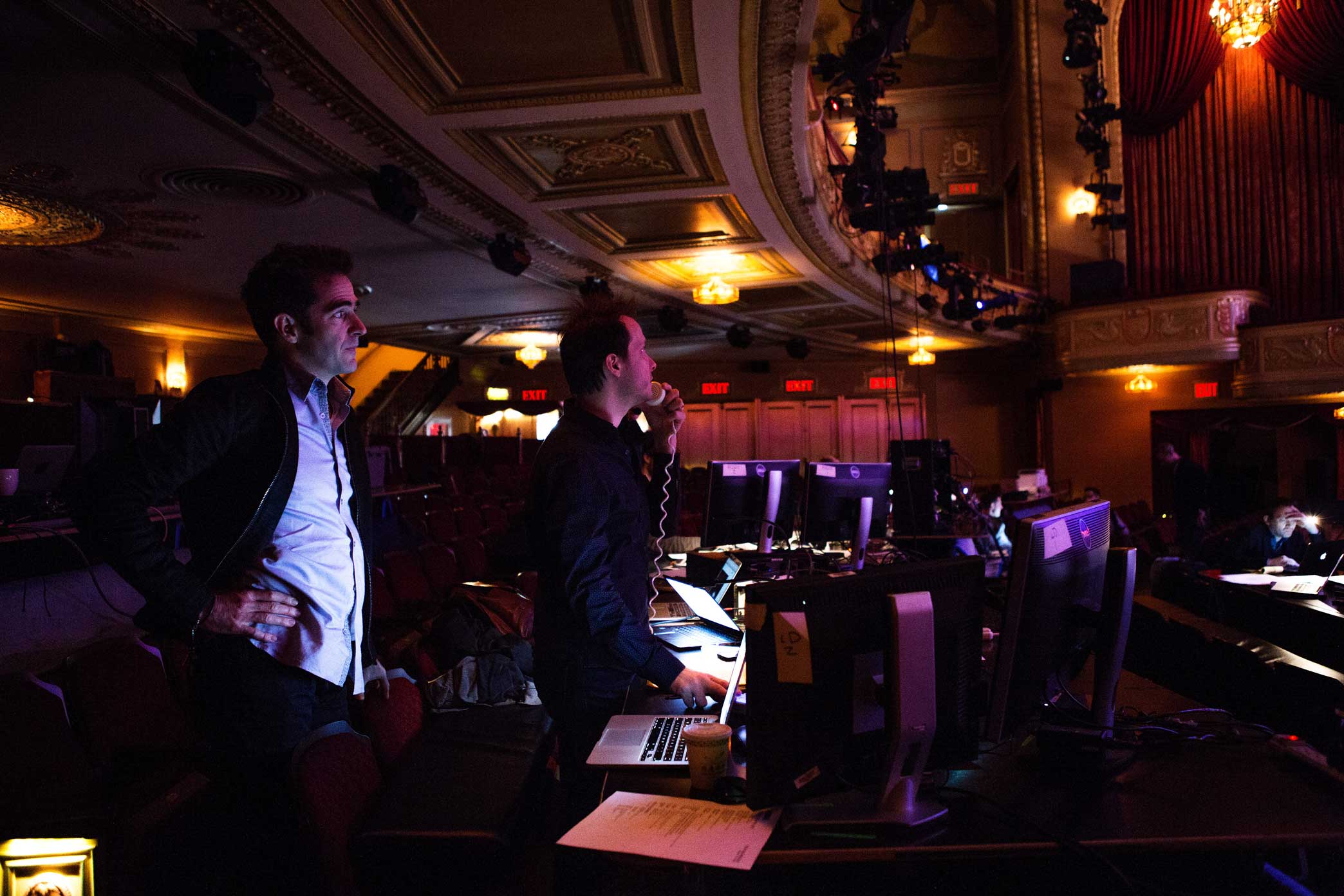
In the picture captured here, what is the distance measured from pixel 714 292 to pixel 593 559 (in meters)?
7.50

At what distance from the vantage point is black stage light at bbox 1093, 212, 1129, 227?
12347 millimetres

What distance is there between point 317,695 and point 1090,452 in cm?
1419

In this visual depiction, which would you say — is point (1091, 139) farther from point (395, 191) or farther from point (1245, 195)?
point (395, 191)

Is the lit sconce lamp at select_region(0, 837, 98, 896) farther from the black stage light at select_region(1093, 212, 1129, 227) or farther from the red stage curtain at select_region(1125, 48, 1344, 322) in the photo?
the black stage light at select_region(1093, 212, 1129, 227)

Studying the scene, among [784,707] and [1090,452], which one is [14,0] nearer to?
[784,707]

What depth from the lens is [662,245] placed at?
7.56 metres

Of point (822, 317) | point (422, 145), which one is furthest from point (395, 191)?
point (822, 317)

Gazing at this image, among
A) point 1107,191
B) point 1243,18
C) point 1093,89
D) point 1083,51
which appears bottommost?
point 1107,191

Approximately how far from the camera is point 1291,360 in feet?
34.1

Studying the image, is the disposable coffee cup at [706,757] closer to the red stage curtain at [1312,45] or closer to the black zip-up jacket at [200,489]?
the black zip-up jacket at [200,489]

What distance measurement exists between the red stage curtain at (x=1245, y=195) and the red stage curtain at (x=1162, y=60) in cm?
27

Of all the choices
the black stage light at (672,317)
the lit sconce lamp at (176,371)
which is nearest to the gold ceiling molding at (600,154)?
the black stage light at (672,317)

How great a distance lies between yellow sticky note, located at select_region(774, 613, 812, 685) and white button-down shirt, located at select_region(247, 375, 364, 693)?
34.3 inches

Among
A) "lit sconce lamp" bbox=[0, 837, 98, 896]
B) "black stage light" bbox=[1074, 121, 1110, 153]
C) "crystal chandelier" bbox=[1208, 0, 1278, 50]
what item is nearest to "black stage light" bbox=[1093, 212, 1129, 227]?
"black stage light" bbox=[1074, 121, 1110, 153]
